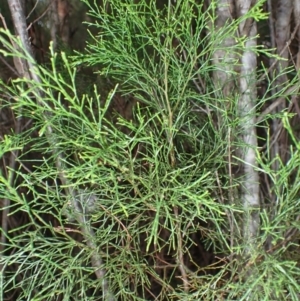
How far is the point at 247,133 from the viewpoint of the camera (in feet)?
2.64

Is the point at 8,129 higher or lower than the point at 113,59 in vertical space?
lower

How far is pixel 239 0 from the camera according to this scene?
80 cm

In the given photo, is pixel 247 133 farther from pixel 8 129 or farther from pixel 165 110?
pixel 8 129

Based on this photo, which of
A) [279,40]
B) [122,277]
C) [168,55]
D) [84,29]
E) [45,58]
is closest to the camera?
[168,55]

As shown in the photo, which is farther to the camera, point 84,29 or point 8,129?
point 84,29

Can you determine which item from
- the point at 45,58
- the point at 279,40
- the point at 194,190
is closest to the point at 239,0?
the point at 279,40

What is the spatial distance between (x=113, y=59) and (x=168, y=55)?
110 mm

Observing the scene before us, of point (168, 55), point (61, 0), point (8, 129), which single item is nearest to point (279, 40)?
point (168, 55)

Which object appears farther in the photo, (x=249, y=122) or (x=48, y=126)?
(x=249, y=122)

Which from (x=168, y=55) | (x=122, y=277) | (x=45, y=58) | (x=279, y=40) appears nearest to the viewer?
(x=168, y=55)

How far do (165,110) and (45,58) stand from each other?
0.58m

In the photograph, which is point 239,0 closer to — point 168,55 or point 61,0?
point 168,55

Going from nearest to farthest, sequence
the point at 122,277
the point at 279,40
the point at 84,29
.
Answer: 1. the point at 122,277
2. the point at 279,40
3. the point at 84,29

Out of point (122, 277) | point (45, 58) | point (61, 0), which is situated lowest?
point (122, 277)
